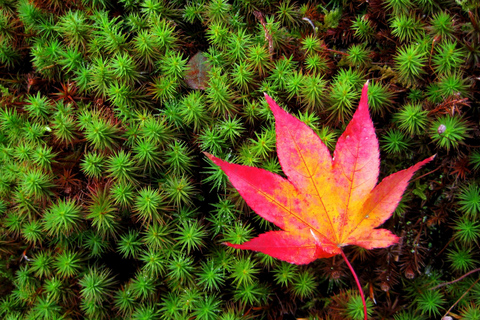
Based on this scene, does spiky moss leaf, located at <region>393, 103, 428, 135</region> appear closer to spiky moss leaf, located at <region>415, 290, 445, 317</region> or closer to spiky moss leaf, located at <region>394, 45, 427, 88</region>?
spiky moss leaf, located at <region>394, 45, 427, 88</region>

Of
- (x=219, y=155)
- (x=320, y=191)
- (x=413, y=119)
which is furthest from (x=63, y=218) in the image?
(x=413, y=119)

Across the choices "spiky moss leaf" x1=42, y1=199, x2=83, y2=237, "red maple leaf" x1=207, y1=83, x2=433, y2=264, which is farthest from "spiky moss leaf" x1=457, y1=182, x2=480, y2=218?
"spiky moss leaf" x1=42, y1=199, x2=83, y2=237

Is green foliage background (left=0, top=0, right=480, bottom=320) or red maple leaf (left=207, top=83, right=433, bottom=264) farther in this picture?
green foliage background (left=0, top=0, right=480, bottom=320)

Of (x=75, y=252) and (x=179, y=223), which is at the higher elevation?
(x=179, y=223)

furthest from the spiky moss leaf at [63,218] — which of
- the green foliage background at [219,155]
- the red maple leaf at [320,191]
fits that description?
the red maple leaf at [320,191]

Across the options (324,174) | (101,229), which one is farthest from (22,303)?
(324,174)

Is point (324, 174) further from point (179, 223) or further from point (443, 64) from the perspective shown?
point (443, 64)
